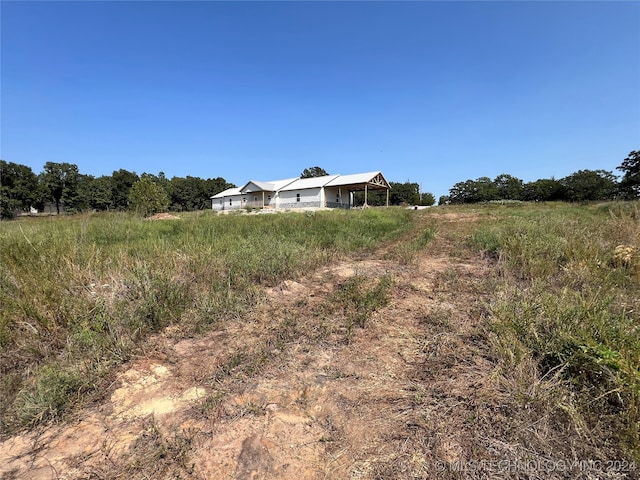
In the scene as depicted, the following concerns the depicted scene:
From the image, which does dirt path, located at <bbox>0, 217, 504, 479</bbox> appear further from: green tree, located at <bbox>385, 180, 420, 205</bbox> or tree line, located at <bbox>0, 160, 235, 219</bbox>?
green tree, located at <bbox>385, 180, 420, 205</bbox>

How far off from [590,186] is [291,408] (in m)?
54.8

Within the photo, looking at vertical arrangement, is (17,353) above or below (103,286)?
below

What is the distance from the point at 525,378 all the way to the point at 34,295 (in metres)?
3.84

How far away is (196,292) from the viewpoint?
314cm

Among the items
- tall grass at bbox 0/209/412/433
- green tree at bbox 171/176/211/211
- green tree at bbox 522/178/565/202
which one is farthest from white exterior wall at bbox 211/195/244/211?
green tree at bbox 522/178/565/202

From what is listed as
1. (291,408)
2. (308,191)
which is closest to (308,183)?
(308,191)

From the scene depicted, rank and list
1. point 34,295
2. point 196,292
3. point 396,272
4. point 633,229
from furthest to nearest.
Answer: point 633,229 < point 396,272 < point 196,292 < point 34,295

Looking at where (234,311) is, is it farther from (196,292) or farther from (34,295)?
(34,295)

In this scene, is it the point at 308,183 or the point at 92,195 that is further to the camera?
the point at 92,195

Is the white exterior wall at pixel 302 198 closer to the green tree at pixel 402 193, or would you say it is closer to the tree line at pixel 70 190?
the tree line at pixel 70 190

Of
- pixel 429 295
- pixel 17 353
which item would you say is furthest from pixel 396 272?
pixel 17 353

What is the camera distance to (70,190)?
154 ft

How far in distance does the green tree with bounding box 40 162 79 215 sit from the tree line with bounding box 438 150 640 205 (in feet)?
228

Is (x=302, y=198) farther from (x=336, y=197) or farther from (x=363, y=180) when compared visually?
(x=363, y=180)
